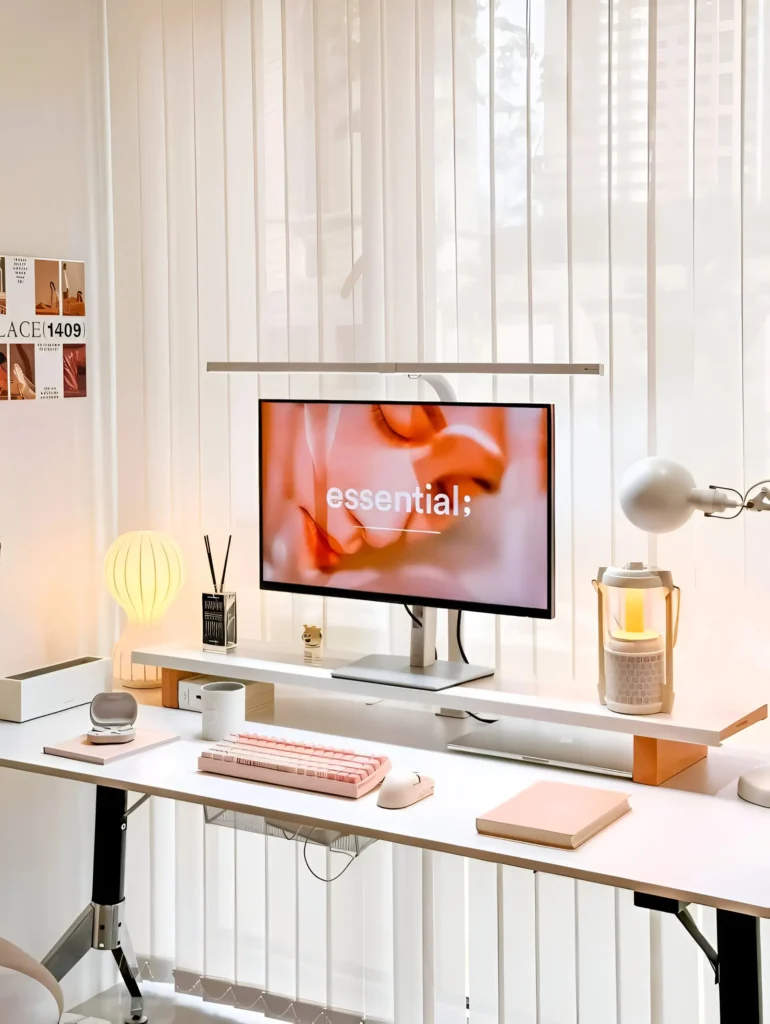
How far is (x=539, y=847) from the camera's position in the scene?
1.72 m

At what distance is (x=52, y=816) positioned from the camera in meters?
2.81

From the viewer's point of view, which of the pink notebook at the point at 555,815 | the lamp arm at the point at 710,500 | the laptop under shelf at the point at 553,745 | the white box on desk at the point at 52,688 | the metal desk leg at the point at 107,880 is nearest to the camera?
the pink notebook at the point at 555,815

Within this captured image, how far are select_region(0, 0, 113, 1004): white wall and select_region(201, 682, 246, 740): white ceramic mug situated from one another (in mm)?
637

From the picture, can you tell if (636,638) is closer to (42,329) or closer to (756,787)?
(756,787)

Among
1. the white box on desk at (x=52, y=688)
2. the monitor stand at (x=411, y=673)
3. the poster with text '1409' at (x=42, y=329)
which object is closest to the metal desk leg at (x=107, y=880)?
the white box on desk at (x=52, y=688)

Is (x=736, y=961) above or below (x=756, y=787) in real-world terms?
below

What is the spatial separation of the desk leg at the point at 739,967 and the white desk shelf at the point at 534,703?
1.12 feet

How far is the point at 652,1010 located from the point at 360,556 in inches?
39.5

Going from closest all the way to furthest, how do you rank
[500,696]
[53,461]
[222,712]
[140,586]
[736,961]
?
[736,961]
[500,696]
[222,712]
[140,586]
[53,461]

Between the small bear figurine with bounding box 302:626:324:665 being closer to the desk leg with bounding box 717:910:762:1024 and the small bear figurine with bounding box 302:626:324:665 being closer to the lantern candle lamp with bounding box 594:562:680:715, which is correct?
the lantern candle lamp with bounding box 594:562:680:715

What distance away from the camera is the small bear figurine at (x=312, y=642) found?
7.95 feet

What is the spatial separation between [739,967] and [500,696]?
63 cm

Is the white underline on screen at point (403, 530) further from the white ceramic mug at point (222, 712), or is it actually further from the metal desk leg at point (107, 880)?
the metal desk leg at point (107, 880)

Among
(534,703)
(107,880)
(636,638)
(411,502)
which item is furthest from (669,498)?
(107,880)
